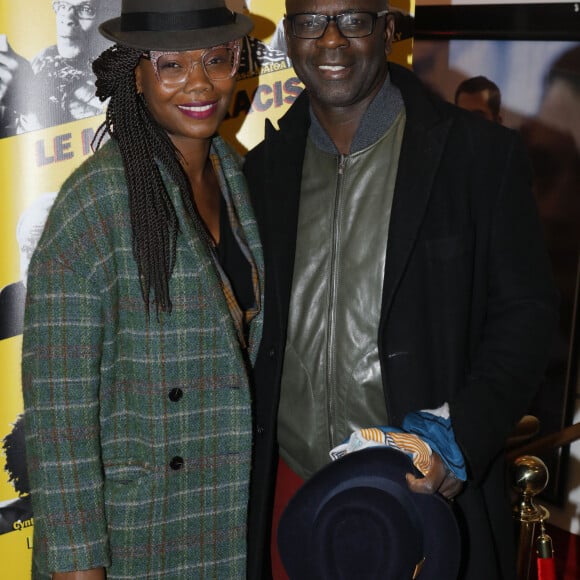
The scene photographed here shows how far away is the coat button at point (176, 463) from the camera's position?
211cm

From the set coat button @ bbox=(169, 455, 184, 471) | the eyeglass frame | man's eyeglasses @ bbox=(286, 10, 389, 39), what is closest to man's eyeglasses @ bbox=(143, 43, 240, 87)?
the eyeglass frame

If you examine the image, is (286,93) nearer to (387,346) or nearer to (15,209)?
(15,209)

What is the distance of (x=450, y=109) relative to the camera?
2.19 metres

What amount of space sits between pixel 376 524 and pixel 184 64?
1.07 metres

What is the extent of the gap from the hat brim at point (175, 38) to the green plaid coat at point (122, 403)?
0.23m

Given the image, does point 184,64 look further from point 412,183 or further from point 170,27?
point 412,183

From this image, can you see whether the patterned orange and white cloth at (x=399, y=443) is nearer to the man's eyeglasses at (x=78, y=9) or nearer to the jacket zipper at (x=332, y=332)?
the jacket zipper at (x=332, y=332)

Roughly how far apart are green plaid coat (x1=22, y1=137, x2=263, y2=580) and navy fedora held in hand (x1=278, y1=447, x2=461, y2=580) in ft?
1.12

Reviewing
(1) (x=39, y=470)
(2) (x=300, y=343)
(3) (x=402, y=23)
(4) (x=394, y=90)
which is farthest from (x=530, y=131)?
(1) (x=39, y=470)

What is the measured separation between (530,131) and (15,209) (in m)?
2.21

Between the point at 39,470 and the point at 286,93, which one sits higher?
the point at 286,93

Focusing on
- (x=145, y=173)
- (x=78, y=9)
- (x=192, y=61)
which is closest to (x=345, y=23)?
(x=192, y=61)

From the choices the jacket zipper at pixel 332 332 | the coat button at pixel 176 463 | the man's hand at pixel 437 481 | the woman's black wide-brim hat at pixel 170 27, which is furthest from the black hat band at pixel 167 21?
the man's hand at pixel 437 481

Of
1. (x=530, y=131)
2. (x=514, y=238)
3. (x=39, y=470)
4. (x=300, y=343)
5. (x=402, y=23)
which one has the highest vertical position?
(x=402, y=23)
